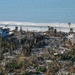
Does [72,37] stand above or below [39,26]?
below

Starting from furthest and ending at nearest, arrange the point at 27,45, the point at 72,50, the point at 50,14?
the point at 50,14 → the point at 27,45 → the point at 72,50

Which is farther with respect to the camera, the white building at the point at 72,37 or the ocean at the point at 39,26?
the ocean at the point at 39,26

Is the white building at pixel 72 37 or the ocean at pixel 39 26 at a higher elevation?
the ocean at pixel 39 26

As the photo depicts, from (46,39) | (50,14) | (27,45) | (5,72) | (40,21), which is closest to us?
(5,72)

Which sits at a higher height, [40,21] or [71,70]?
[40,21]

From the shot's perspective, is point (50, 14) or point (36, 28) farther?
point (50, 14)

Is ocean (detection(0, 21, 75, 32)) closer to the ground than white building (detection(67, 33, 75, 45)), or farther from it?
farther from it

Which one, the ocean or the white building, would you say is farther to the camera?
the ocean

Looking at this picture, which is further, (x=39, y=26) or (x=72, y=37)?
(x=39, y=26)

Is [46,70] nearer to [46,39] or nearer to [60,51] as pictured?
[60,51]

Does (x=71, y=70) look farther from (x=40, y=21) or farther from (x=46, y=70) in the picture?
(x=40, y=21)

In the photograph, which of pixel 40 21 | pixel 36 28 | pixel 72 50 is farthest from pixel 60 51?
pixel 40 21
